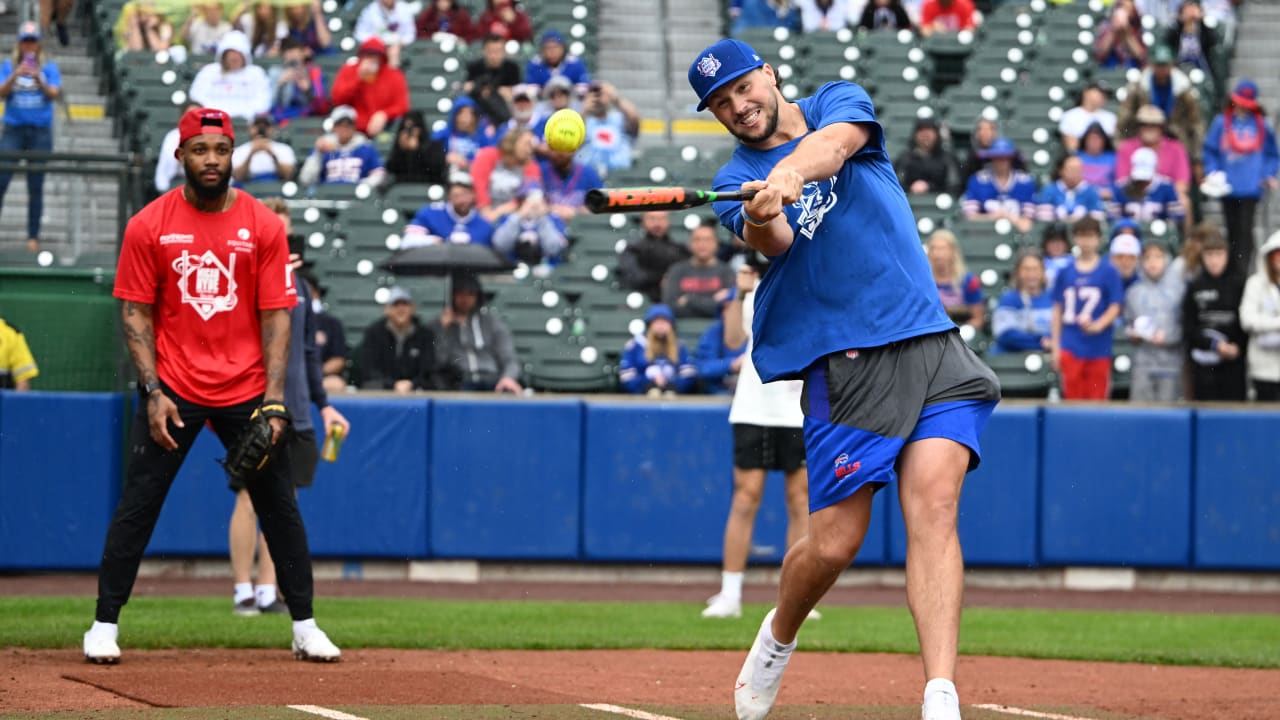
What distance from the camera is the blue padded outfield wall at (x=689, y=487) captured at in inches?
486

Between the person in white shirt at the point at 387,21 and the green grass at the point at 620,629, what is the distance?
9049 millimetres

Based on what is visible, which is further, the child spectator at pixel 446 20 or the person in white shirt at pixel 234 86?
the child spectator at pixel 446 20

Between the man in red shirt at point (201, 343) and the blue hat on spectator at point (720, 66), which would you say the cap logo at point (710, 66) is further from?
the man in red shirt at point (201, 343)

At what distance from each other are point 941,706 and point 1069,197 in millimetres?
11359

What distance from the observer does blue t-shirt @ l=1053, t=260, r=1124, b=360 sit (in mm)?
13227

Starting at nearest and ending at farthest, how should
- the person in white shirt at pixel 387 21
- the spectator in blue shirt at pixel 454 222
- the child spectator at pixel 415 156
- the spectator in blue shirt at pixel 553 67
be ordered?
the spectator in blue shirt at pixel 454 222, the child spectator at pixel 415 156, the spectator in blue shirt at pixel 553 67, the person in white shirt at pixel 387 21

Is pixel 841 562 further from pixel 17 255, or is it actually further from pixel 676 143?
pixel 676 143

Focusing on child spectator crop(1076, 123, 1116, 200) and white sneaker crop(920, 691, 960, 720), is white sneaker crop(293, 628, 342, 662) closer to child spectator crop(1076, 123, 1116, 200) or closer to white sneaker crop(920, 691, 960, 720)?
white sneaker crop(920, 691, 960, 720)

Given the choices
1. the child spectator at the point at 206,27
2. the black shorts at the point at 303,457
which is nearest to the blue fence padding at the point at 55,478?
the black shorts at the point at 303,457

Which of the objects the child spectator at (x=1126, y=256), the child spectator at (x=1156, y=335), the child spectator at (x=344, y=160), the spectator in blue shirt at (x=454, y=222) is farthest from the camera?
the child spectator at (x=344, y=160)

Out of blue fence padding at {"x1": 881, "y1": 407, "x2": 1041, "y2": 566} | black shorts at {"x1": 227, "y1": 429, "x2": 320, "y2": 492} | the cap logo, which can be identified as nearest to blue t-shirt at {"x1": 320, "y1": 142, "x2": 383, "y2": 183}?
blue fence padding at {"x1": 881, "y1": 407, "x2": 1041, "y2": 566}

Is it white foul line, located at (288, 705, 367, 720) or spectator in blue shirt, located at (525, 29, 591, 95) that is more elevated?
spectator in blue shirt, located at (525, 29, 591, 95)

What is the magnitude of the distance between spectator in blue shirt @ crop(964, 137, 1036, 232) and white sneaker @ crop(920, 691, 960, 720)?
36.6ft

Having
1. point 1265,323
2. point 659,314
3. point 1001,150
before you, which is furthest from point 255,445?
point 1001,150
